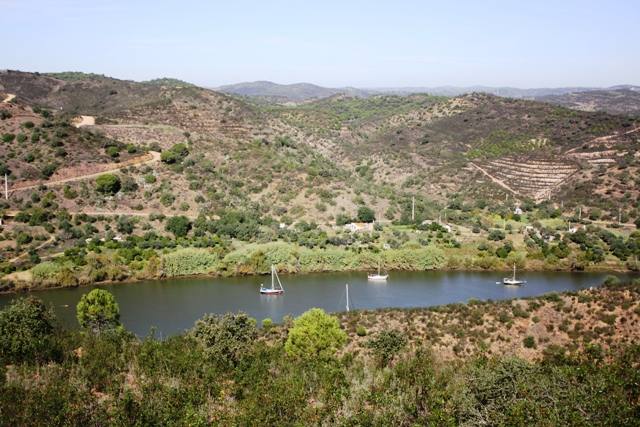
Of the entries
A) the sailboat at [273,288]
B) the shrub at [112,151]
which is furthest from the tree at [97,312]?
the shrub at [112,151]

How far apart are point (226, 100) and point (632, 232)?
5109cm

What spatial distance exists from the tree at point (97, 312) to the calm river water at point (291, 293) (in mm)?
2011

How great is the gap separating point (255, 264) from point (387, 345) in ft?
74.6

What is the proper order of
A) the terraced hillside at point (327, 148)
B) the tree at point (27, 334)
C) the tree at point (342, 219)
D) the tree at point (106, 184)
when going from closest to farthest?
the tree at point (27, 334)
the tree at point (106, 184)
the tree at point (342, 219)
the terraced hillside at point (327, 148)

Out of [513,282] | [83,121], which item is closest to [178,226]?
[513,282]

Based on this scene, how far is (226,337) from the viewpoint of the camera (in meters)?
20.8

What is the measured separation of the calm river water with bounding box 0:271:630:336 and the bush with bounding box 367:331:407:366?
40.0 feet

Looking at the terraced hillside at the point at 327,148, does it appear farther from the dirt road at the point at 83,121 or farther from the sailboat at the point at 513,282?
the sailboat at the point at 513,282

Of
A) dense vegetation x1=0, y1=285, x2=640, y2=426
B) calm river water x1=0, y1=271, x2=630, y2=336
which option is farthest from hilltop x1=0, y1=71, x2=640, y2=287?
dense vegetation x1=0, y1=285, x2=640, y2=426

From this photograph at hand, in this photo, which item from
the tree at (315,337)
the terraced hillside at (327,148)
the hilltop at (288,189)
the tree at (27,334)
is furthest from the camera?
the terraced hillside at (327,148)

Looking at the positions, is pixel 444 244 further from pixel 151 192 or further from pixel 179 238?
pixel 151 192

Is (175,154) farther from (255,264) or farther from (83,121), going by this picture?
(255,264)

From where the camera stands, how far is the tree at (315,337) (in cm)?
2233

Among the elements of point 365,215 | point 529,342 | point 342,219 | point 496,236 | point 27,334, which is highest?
point 27,334
